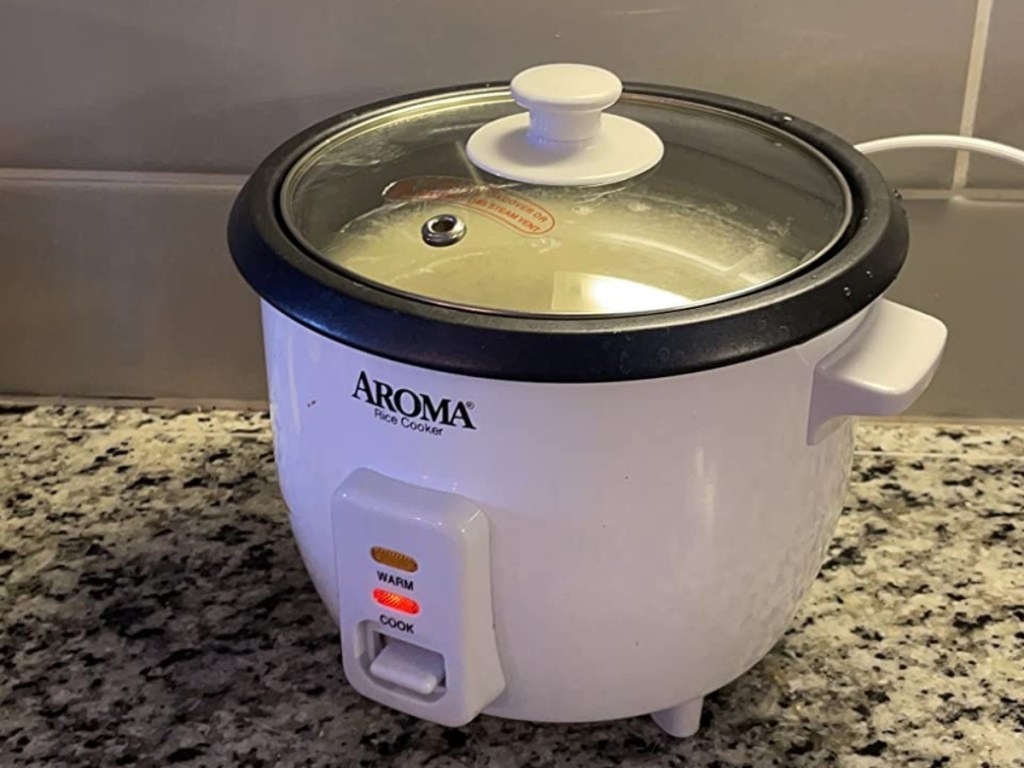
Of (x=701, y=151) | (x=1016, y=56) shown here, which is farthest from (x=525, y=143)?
(x=1016, y=56)

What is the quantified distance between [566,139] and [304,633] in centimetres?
30

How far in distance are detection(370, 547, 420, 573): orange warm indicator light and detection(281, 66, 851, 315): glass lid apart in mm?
105

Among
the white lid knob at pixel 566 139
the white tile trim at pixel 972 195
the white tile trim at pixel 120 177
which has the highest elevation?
the white lid knob at pixel 566 139

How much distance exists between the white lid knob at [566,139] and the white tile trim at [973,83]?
0.25 meters

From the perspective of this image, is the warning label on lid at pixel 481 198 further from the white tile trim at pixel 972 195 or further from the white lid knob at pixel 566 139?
the white tile trim at pixel 972 195

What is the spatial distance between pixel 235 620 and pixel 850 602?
A: 1.10 ft

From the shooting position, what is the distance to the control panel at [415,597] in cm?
51

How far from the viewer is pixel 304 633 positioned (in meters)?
0.69

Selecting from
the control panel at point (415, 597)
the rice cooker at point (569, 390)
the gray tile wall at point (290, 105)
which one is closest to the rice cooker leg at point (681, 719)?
the rice cooker at point (569, 390)

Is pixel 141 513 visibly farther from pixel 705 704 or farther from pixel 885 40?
pixel 885 40

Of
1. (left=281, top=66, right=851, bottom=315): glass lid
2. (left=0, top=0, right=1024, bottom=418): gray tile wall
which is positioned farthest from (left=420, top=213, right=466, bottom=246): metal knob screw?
(left=0, top=0, right=1024, bottom=418): gray tile wall

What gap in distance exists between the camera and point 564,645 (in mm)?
542

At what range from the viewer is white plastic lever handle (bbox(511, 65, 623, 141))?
0.57m

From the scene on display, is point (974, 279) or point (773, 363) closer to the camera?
point (773, 363)
